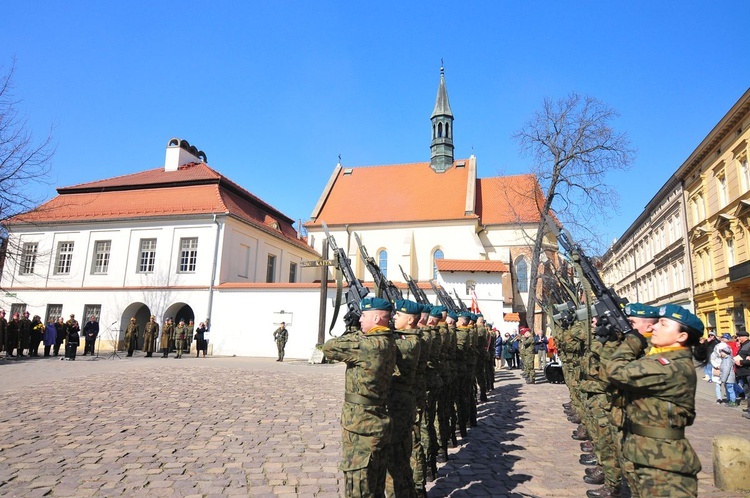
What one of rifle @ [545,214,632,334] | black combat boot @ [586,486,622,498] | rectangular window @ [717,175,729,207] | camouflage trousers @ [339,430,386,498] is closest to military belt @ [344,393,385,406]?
camouflage trousers @ [339,430,386,498]

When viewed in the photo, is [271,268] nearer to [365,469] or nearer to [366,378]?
[366,378]

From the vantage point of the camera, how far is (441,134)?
42.2 metres

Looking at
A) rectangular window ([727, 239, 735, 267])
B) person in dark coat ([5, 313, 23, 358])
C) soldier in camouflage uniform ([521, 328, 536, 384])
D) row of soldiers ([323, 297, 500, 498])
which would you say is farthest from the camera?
rectangular window ([727, 239, 735, 267])

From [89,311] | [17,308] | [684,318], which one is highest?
[17,308]

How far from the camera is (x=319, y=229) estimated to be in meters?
37.4

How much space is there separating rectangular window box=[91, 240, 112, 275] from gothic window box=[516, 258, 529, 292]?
89.6 feet

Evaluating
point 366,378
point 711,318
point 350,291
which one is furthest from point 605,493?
point 711,318

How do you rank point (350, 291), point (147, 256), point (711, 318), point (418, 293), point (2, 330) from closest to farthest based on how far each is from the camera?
point (350, 291) < point (418, 293) < point (2, 330) < point (711, 318) < point (147, 256)

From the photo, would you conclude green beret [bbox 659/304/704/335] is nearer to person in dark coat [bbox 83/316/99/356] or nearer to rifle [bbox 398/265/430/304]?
rifle [bbox 398/265/430/304]

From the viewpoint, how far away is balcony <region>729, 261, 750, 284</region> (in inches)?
772

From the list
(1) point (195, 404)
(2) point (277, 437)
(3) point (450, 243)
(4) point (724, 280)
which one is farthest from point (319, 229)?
(2) point (277, 437)

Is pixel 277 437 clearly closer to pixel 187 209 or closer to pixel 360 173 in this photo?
pixel 187 209

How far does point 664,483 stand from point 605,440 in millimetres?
2085

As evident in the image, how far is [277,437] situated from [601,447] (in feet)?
13.7
